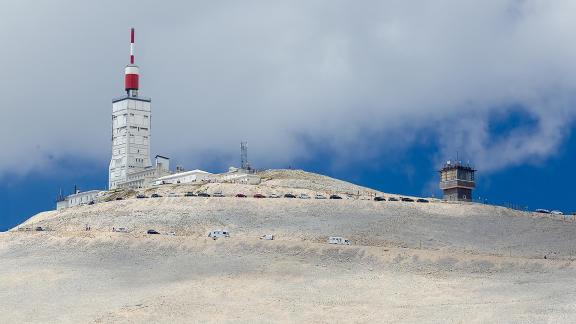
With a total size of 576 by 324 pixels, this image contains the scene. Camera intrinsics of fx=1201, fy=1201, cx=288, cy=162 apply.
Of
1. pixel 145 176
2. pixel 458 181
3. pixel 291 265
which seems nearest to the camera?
pixel 291 265

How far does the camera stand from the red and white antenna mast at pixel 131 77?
624 feet

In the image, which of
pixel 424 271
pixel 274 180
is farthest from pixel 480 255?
pixel 274 180

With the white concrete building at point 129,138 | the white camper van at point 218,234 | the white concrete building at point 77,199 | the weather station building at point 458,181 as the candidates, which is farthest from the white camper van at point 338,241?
the white concrete building at point 129,138

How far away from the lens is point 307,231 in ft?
420

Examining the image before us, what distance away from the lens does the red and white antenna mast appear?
190m

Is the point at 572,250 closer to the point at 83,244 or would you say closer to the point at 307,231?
the point at 307,231

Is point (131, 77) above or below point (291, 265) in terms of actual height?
above

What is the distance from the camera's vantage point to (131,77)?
190125 millimetres

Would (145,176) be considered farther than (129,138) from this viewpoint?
No

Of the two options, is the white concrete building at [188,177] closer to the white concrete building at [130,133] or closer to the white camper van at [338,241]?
the white concrete building at [130,133]

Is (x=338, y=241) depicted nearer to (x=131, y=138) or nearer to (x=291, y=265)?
(x=291, y=265)

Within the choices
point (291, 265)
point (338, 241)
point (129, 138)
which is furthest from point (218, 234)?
point (129, 138)

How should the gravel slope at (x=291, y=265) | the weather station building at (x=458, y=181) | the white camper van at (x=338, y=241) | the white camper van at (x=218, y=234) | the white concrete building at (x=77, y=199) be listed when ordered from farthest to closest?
the white concrete building at (x=77, y=199), the weather station building at (x=458, y=181), the white camper van at (x=218, y=234), the white camper van at (x=338, y=241), the gravel slope at (x=291, y=265)

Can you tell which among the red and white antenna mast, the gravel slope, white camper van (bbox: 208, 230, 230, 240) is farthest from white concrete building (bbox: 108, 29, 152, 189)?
white camper van (bbox: 208, 230, 230, 240)
